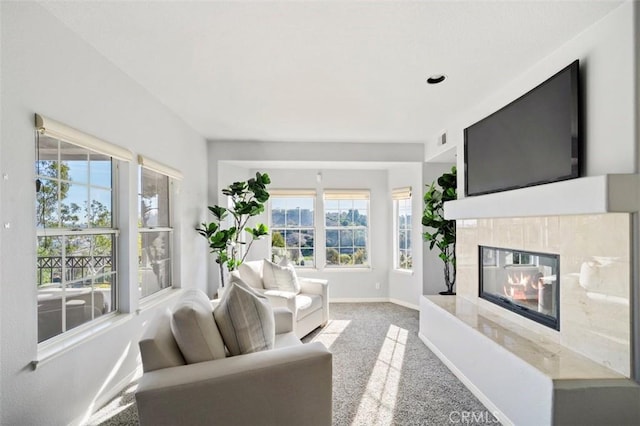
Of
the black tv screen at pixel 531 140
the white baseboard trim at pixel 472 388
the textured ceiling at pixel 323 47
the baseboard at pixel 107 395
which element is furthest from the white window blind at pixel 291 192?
the baseboard at pixel 107 395

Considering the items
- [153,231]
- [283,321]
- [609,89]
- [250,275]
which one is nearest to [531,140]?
[609,89]

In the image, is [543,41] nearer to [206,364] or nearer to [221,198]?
[206,364]

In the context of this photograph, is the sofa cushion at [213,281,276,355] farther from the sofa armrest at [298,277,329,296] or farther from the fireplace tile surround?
the sofa armrest at [298,277,329,296]

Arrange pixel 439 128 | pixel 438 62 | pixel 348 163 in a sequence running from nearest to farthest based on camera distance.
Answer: pixel 438 62 → pixel 439 128 → pixel 348 163

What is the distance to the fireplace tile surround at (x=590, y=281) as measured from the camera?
5.92 feet

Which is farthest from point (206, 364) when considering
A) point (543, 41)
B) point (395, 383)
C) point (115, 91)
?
point (543, 41)

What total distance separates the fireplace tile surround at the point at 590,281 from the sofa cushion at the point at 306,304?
6.61ft

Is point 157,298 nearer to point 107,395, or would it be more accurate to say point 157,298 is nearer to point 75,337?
point 107,395

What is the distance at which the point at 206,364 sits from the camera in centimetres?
170

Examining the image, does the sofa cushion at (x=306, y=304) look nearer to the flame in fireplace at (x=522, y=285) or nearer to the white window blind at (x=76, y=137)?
the flame in fireplace at (x=522, y=285)

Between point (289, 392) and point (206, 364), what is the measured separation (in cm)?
45

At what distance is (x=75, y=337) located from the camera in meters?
2.13

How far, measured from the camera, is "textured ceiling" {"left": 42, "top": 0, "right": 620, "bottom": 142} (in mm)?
1841

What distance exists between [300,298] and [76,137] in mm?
2751
